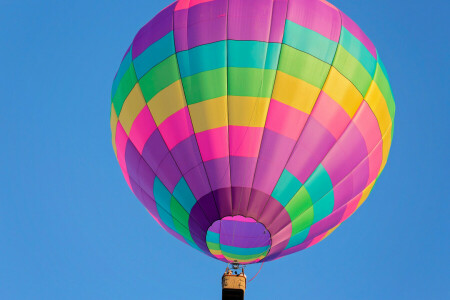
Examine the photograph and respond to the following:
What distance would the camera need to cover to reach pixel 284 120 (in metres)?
14.0

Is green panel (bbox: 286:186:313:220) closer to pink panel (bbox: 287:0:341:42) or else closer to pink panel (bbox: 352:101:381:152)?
pink panel (bbox: 352:101:381:152)

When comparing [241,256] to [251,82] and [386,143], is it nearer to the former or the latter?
[251,82]

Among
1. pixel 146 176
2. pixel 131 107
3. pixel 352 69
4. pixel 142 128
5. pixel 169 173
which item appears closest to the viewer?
pixel 169 173

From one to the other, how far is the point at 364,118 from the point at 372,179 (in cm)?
123

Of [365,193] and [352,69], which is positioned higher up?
[352,69]

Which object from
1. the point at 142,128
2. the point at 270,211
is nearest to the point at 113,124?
the point at 142,128

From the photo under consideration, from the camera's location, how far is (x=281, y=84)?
1412 centimetres

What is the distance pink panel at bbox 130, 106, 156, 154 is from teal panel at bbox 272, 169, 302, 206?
2052 millimetres

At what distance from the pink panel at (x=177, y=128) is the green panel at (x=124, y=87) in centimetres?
115

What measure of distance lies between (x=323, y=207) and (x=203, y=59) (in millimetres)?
2791

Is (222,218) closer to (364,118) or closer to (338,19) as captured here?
(364,118)

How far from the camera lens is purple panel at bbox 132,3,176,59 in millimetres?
14992

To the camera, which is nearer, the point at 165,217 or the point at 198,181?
the point at 198,181

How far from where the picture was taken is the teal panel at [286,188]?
14.0 meters
